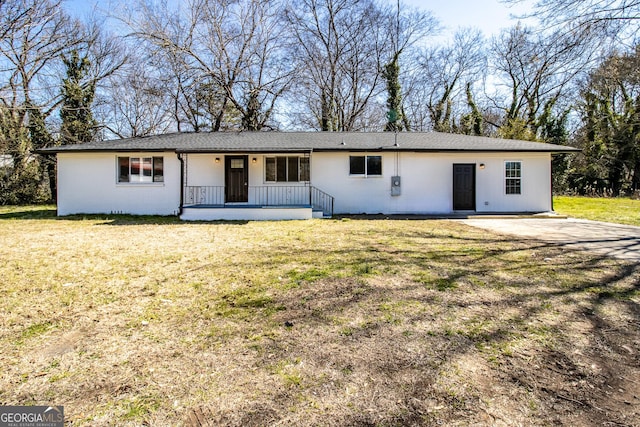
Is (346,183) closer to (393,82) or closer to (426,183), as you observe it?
(426,183)

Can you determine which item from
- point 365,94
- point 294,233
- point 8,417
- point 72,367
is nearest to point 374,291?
point 72,367

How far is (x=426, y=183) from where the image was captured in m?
A: 12.8

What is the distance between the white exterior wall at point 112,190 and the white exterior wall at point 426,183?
210 inches

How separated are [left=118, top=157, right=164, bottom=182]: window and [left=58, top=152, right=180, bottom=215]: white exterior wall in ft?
0.54

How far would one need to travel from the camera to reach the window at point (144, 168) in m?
12.5

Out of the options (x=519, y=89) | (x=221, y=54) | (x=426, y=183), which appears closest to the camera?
(x=426, y=183)

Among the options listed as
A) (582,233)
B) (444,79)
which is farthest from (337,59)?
(582,233)

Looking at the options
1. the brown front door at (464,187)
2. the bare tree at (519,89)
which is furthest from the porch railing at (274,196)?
the bare tree at (519,89)

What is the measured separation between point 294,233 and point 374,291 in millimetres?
4487

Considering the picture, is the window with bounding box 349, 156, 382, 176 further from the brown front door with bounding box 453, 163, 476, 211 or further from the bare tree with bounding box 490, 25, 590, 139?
the bare tree with bounding box 490, 25, 590, 139

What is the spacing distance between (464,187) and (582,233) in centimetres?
511

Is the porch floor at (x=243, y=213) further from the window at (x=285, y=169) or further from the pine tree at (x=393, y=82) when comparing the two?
the pine tree at (x=393, y=82)

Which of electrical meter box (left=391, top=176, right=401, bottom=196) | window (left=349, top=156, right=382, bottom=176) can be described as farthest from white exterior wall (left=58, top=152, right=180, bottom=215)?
electrical meter box (left=391, top=176, right=401, bottom=196)

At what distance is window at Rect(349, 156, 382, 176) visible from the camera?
12672mm
